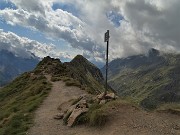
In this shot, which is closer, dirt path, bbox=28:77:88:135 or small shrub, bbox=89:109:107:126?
small shrub, bbox=89:109:107:126

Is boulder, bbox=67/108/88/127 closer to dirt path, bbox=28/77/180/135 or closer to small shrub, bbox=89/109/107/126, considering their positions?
dirt path, bbox=28/77/180/135

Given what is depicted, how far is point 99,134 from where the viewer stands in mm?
25938

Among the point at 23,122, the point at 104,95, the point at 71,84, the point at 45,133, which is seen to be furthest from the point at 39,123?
the point at 71,84

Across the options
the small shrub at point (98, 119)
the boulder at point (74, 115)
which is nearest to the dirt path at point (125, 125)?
the small shrub at point (98, 119)

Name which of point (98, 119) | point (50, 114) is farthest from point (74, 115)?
point (50, 114)

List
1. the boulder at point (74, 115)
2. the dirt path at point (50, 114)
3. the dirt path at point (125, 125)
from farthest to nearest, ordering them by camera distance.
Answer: the boulder at point (74, 115)
the dirt path at point (50, 114)
the dirt path at point (125, 125)

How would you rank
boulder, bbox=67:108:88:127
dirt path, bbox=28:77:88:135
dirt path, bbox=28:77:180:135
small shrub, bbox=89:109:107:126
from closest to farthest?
dirt path, bbox=28:77:180:135 < small shrub, bbox=89:109:107:126 < dirt path, bbox=28:77:88:135 < boulder, bbox=67:108:88:127

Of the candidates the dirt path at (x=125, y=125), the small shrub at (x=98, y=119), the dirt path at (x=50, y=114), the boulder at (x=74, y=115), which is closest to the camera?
the dirt path at (x=125, y=125)

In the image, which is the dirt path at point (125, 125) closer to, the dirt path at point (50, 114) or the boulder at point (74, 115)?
the dirt path at point (50, 114)

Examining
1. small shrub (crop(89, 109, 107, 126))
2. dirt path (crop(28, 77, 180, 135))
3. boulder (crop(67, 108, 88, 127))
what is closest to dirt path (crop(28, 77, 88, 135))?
dirt path (crop(28, 77, 180, 135))

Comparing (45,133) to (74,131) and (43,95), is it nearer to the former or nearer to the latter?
(74,131)

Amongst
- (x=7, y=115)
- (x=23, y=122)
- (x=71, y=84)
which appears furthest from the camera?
(x=71, y=84)

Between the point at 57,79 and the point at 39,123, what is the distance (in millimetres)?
43421

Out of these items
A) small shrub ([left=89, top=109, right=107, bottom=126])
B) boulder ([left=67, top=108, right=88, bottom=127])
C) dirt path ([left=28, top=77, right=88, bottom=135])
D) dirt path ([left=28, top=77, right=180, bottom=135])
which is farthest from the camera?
boulder ([left=67, top=108, right=88, bottom=127])
